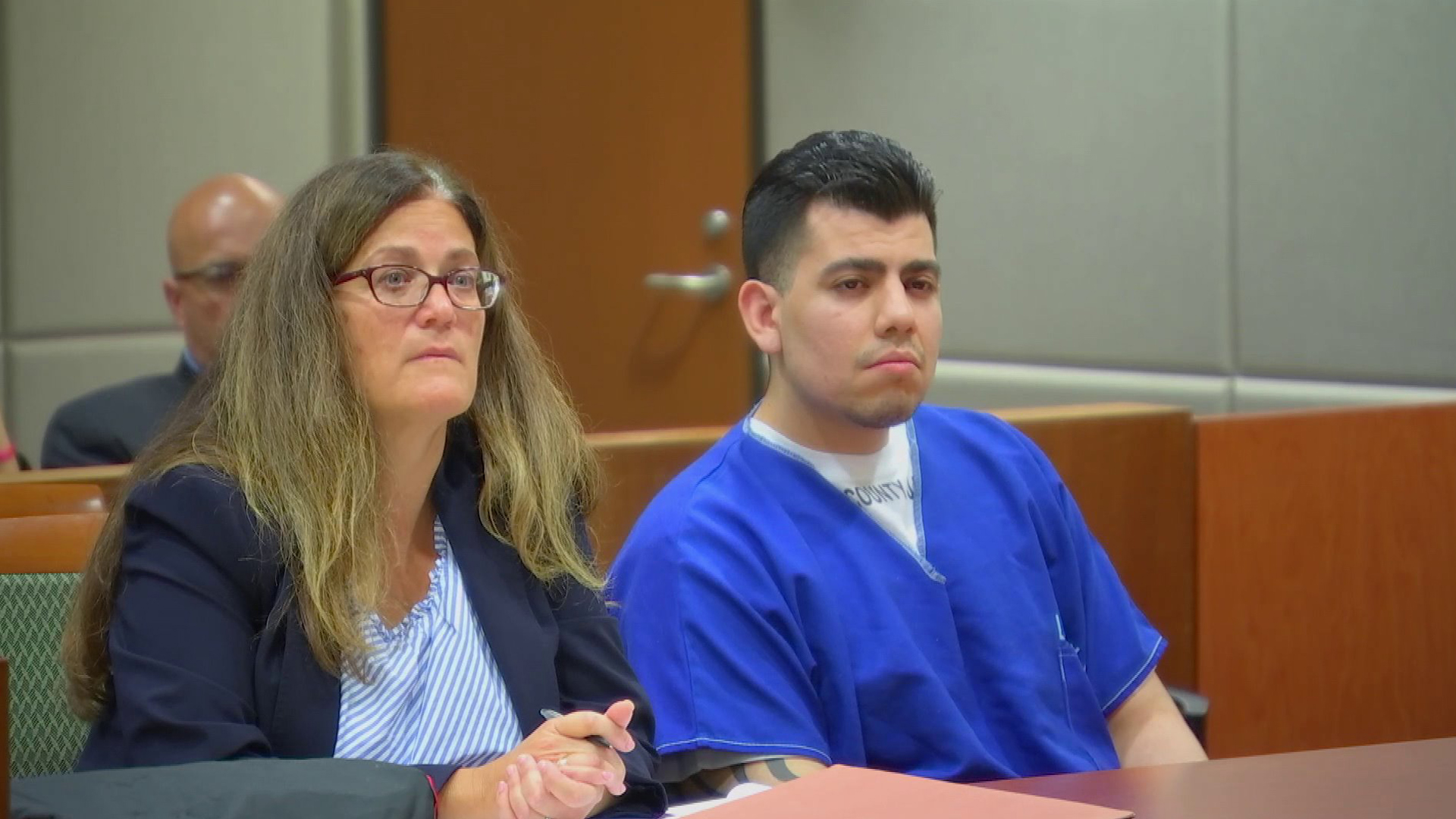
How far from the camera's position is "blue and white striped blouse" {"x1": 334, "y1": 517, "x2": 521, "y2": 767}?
4.79ft

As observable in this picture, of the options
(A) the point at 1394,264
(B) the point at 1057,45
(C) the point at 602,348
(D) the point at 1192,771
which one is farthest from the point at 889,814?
(C) the point at 602,348

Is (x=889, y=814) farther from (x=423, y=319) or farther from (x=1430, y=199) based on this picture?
(x=1430, y=199)

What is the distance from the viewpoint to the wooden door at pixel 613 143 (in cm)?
406

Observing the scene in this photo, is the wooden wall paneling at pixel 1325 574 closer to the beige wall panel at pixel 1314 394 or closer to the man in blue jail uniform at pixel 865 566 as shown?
the beige wall panel at pixel 1314 394

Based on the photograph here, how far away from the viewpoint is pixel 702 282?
4023mm

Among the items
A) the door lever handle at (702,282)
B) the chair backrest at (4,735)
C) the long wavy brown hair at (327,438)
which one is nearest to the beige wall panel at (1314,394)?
the door lever handle at (702,282)

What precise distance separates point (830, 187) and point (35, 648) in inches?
39.1

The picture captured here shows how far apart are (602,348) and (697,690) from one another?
8.16 ft

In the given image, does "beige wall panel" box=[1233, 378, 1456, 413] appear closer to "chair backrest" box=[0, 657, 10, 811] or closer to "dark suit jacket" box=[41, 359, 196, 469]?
"dark suit jacket" box=[41, 359, 196, 469]

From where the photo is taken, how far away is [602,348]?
411cm

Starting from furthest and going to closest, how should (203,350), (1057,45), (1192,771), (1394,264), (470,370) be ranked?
(1057,45), (1394,264), (203,350), (470,370), (1192,771)

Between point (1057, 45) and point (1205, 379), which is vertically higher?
point (1057, 45)

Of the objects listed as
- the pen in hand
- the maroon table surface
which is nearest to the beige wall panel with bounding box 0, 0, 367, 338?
the pen in hand

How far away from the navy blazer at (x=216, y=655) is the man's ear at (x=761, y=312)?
0.56 m
